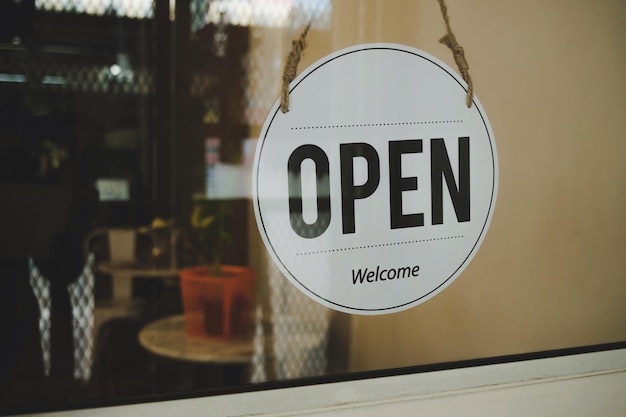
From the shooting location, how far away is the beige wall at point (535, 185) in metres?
1.24

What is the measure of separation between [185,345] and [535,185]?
0.82 meters

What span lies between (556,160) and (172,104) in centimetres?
85

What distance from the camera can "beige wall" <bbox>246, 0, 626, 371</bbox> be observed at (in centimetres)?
124

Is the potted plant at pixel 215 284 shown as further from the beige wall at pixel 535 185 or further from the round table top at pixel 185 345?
the beige wall at pixel 535 185

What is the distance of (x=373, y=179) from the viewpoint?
120 centimetres

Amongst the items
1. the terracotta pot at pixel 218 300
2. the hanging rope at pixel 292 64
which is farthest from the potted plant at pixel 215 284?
the hanging rope at pixel 292 64

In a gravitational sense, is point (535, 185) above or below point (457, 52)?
below

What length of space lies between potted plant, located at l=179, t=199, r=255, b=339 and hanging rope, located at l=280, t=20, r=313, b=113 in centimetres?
22

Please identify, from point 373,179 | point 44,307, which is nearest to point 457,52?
point 373,179

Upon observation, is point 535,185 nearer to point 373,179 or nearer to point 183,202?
Result: point 373,179

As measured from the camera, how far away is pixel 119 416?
1.06 meters

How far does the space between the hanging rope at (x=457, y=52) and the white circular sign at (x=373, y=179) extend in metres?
0.02

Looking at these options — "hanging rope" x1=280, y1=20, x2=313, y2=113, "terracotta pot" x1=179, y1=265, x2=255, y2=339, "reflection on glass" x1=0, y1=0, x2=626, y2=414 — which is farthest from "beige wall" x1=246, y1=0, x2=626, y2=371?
"terracotta pot" x1=179, y1=265, x2=255, y2=339

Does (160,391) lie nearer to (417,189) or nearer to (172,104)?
(172,104)
